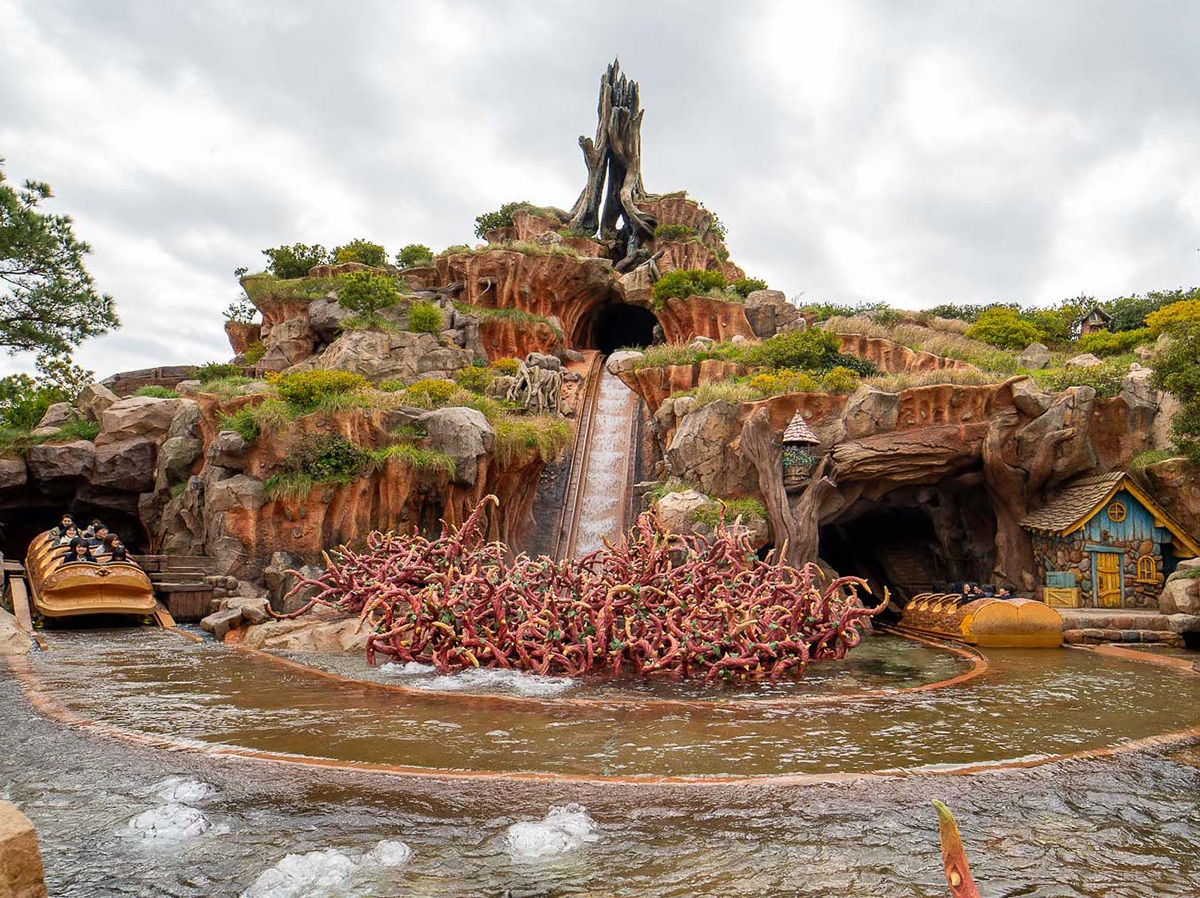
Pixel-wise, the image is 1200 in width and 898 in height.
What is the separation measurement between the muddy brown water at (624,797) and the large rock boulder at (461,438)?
881 centimetres

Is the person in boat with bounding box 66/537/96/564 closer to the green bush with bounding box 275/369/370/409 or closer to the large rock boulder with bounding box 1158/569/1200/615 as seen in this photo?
the green bush with bounding box 275/369/370/409

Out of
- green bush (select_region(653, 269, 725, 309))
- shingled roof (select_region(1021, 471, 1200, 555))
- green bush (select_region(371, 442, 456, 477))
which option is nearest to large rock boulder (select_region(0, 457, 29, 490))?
green bush (select_region(371, 442, 456, 477))

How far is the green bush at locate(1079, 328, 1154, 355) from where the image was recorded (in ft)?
78.4

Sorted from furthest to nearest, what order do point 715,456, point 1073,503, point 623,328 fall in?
point 623,328, point 715,456, point 1073,503

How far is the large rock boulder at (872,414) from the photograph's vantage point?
14.6 meters

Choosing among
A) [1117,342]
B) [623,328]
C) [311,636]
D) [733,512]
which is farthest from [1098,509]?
[623,328]

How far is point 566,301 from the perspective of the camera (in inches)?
1340

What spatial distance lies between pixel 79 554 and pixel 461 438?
694cm

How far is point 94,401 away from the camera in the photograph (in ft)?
71.6

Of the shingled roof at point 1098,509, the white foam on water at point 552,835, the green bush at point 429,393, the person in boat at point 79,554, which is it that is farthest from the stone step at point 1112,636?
the person in boat at point 79,554

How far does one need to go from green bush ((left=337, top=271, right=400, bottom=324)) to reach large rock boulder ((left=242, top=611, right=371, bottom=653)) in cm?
1698

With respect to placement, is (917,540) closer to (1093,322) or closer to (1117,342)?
(1117,342)

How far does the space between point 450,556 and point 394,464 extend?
17.8 ft

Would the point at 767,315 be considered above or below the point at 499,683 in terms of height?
above
